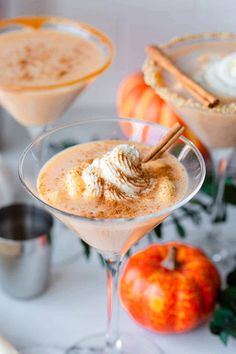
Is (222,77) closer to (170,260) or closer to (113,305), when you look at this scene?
(170,260)

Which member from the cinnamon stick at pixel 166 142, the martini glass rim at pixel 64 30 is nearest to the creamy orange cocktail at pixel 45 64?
the martini glass rim at pixel 64 30

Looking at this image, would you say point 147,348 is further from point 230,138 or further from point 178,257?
point 230,138

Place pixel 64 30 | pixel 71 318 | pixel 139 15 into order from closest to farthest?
pixel 71 318, pixel 64 30, pixel 139 15

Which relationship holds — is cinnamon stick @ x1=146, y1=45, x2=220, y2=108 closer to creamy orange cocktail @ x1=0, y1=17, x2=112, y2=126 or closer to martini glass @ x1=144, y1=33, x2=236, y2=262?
martini glass @ x1=144, y1=33, x2=236, y2=262

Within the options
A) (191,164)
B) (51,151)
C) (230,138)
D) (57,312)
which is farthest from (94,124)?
(57,312)

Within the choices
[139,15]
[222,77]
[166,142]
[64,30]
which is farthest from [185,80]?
[139,15]

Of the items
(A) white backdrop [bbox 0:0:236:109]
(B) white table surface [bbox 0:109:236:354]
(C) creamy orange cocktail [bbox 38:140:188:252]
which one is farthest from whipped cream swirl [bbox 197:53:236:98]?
(A) white backdrop [bbox 0:0:236:109]

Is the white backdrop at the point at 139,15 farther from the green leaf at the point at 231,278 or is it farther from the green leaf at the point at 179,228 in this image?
the green leaf at the point at 231,278
